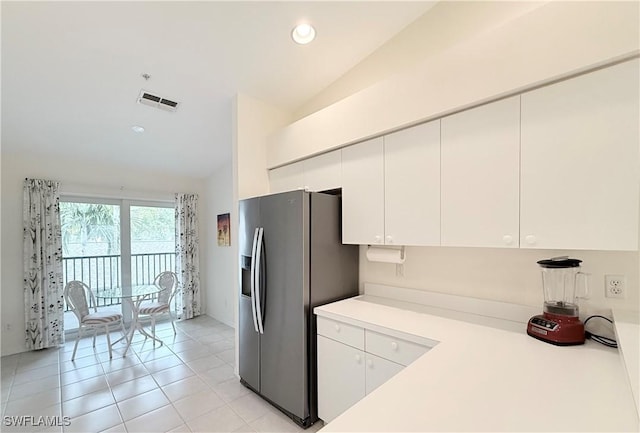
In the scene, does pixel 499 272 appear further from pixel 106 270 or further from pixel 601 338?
pixel 106 270

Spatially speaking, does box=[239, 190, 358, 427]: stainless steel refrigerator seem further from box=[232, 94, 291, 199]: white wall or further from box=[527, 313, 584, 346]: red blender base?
box=[527, 313, 584, 346]: red blender base

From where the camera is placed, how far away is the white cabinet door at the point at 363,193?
2.12m

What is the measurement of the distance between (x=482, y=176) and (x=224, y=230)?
3.91 metres

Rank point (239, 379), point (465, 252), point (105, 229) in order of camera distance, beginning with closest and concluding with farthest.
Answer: point (465, 252) → point (239, 379) → point (105, 229)

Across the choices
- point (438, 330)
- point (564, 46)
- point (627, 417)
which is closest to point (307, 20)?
point (564, 46)

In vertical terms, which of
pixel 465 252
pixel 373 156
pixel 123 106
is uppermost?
pixel 123 106

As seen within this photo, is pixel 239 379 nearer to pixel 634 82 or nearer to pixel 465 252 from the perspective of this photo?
pixel 465 252

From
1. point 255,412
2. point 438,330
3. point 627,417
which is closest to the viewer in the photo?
point 627,417

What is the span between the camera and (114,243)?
4418mm

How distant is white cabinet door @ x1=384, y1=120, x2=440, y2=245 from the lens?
1.83 m

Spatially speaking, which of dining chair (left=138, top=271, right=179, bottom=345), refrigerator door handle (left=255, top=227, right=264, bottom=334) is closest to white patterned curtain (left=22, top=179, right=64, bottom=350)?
dining chair (left=138, top=271, right=179, bottom=345)

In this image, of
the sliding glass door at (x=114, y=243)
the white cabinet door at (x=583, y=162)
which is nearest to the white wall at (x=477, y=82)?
the white cabinet door at (x=583, y=162)

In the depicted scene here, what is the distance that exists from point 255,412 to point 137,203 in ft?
12.3

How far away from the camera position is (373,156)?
7.09 feet
